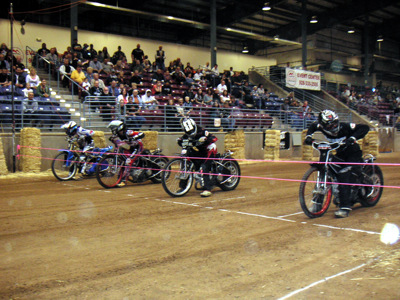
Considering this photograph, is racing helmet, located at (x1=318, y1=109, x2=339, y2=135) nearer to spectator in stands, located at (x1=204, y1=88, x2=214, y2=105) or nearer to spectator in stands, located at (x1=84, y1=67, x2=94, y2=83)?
spectator in stands, located at (x1=84, y1=67, x2=94, y2=83)

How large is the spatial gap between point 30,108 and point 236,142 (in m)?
8.54

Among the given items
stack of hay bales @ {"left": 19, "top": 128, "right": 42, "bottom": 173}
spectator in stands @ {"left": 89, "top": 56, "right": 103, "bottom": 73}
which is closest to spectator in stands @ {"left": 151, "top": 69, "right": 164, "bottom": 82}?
spectator in stands @ {"left": 89, "top": 56, "right": 103, "bottom": 73}

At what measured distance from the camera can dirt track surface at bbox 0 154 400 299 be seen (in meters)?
3.75

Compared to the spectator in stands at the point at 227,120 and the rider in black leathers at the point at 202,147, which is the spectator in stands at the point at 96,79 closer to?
the spectator in stands at the point at 227,120

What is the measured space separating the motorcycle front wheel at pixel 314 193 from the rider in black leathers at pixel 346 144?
0.26 meters

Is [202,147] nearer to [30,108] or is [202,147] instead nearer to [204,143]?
[204,143]

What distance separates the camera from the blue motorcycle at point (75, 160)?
12.0 m

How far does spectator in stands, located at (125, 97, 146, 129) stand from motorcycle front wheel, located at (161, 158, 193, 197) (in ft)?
23.9

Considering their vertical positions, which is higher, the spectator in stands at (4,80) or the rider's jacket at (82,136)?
the spectator in stands at (4,80)

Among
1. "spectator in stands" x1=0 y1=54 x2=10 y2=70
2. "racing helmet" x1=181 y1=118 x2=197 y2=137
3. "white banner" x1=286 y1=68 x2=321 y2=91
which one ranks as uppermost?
"white banner" x1=286 y1=68 x2=321 y2=91

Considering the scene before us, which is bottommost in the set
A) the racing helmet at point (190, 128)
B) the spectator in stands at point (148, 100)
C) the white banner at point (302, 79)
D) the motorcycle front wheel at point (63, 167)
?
the motorcycle front wheel at point (63, 167)

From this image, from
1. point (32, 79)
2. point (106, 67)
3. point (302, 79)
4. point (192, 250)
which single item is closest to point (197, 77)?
point (106, 67)

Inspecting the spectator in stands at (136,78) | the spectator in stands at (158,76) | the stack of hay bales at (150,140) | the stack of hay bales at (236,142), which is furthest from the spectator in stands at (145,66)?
the stack of hay bales at (150,140)

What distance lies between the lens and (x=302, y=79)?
97.8ft
